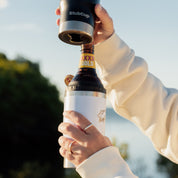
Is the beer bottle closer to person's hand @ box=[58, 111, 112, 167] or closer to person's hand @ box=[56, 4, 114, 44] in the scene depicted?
person's hand @ box=[58, 111, 112, 167]

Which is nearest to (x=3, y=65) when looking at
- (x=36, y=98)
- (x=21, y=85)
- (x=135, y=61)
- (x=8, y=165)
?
(x=21, y=85)

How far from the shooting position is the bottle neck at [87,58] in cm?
152

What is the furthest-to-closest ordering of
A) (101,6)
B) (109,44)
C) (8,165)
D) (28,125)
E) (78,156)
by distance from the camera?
(28,125) < (8,165) < (109,44) < (101,6) < (78,156)

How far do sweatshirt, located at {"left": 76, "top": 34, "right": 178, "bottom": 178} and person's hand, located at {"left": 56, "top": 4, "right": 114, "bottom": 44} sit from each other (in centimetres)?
3

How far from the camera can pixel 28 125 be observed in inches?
1184

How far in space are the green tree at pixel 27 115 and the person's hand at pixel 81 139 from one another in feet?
84.9

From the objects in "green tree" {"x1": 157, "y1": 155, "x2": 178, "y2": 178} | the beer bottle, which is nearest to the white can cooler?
the beer bottle

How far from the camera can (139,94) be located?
1983 millimetres

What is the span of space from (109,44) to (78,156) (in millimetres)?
760

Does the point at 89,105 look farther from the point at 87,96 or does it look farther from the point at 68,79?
the point at 68,79

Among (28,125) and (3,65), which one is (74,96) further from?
(3,65)

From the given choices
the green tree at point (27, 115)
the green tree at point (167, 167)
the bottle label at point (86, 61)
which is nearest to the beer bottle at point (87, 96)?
the bottle label at point (86, 61)

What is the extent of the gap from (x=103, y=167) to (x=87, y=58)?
55 centimetres

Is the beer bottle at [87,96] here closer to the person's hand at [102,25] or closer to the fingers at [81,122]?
the fingers at [81,122]
